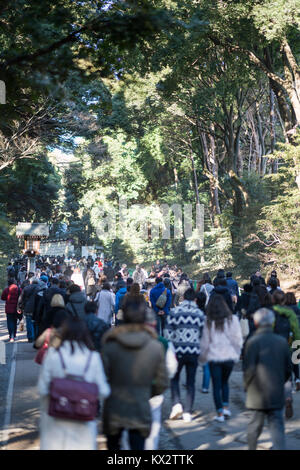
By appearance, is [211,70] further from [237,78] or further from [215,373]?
[215,373]

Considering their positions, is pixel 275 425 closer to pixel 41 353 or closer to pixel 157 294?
pixel 41 353

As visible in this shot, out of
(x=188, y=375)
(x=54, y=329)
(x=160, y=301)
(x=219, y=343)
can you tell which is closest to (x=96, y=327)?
(x=188, y=375)

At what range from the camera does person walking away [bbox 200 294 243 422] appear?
8578 mm

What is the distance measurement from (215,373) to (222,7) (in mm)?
19030

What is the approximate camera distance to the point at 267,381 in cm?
627

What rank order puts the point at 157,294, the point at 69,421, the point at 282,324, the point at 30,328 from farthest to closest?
the point at 30,328
the point at 157,294
the point at 282,324
the point at 69,421

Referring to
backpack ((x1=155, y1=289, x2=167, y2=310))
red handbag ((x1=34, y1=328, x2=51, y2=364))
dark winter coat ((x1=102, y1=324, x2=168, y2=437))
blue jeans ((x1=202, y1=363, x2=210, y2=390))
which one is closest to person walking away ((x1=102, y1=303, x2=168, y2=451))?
dark winter coat ((x1=102, y1=324, x2=168, y2=437))

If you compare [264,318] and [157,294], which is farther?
[157,294]

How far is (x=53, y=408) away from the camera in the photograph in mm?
5164

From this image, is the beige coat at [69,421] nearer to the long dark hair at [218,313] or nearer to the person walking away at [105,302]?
the long dark hair at [218,313]

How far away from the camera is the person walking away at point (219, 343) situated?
8578 millimetres

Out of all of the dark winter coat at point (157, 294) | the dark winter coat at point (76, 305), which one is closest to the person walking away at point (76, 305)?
the dark winter coat at point (76, 305)

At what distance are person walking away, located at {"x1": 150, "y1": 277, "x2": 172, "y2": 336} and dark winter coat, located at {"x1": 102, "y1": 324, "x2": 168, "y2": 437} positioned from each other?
402 inches

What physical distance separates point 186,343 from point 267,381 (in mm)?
2738
